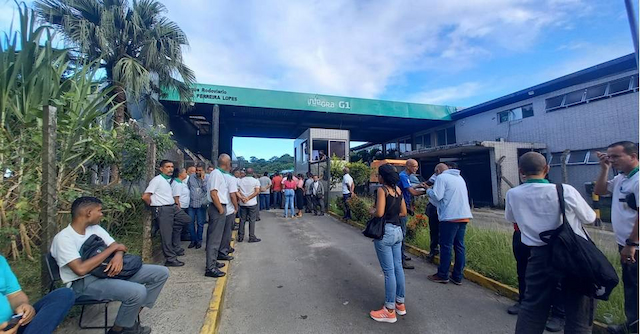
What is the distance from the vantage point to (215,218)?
468 centimetres

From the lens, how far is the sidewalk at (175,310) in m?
2.95

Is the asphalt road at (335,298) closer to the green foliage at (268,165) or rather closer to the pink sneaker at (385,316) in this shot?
the pink sneaker at (385,316)

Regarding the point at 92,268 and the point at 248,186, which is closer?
the point at 92,268

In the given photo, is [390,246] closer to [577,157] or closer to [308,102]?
[308,102]

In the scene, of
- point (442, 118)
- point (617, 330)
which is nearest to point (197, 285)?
point (617, 330)

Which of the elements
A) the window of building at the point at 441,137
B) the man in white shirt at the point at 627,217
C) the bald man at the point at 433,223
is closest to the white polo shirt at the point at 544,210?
the man in white shirt at the point at 627,217

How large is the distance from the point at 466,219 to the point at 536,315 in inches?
74.8

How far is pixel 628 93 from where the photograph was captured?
1209 cm

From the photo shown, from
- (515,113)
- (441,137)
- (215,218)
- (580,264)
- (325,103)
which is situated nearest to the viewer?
(580,264)

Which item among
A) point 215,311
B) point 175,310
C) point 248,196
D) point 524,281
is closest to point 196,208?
point 248,196

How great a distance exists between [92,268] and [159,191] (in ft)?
7.88

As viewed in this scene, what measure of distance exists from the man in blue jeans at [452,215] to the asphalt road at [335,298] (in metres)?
0.40

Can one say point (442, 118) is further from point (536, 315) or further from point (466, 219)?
point (536, 315)

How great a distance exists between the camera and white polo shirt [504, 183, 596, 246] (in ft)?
7.56
